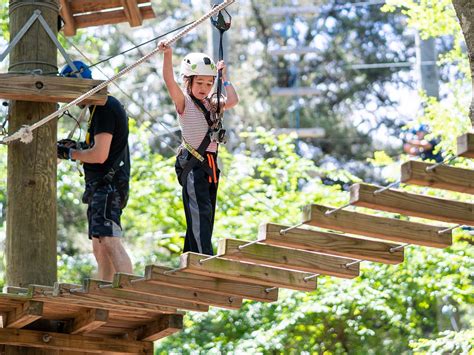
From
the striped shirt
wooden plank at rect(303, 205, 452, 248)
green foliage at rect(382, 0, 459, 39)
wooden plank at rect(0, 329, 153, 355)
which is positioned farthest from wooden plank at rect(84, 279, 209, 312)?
green foliage at rect(382, 0, 459, 39)

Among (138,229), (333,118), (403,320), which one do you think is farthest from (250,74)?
(403,320)

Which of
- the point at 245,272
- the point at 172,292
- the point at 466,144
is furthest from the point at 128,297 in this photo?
the point at 466,144

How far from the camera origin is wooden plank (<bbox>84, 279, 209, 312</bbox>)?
690 cm

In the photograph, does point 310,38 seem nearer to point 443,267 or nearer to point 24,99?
point 443,267

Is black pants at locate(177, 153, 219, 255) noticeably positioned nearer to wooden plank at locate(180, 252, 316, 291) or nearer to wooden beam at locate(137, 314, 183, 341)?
wooden plank at locate(180, 252, 316, 291)

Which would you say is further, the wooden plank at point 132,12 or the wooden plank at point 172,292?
the wooden plank at point 132,12

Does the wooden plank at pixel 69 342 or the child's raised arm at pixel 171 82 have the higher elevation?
the child's raised arm at pixel 171 82

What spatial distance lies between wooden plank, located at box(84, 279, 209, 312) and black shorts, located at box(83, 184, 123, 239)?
47 cm

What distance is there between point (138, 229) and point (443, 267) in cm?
446

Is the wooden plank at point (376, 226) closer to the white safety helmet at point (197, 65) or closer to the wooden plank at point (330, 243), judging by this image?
the wooden plank at point (330, 243)

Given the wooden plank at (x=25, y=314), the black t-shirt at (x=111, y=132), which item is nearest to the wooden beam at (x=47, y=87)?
the black t-shirt at (x=111, y=132)

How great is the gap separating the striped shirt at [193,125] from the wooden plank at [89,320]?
118 cm

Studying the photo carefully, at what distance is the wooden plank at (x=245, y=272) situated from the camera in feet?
21.6

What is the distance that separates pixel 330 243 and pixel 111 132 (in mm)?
1696
